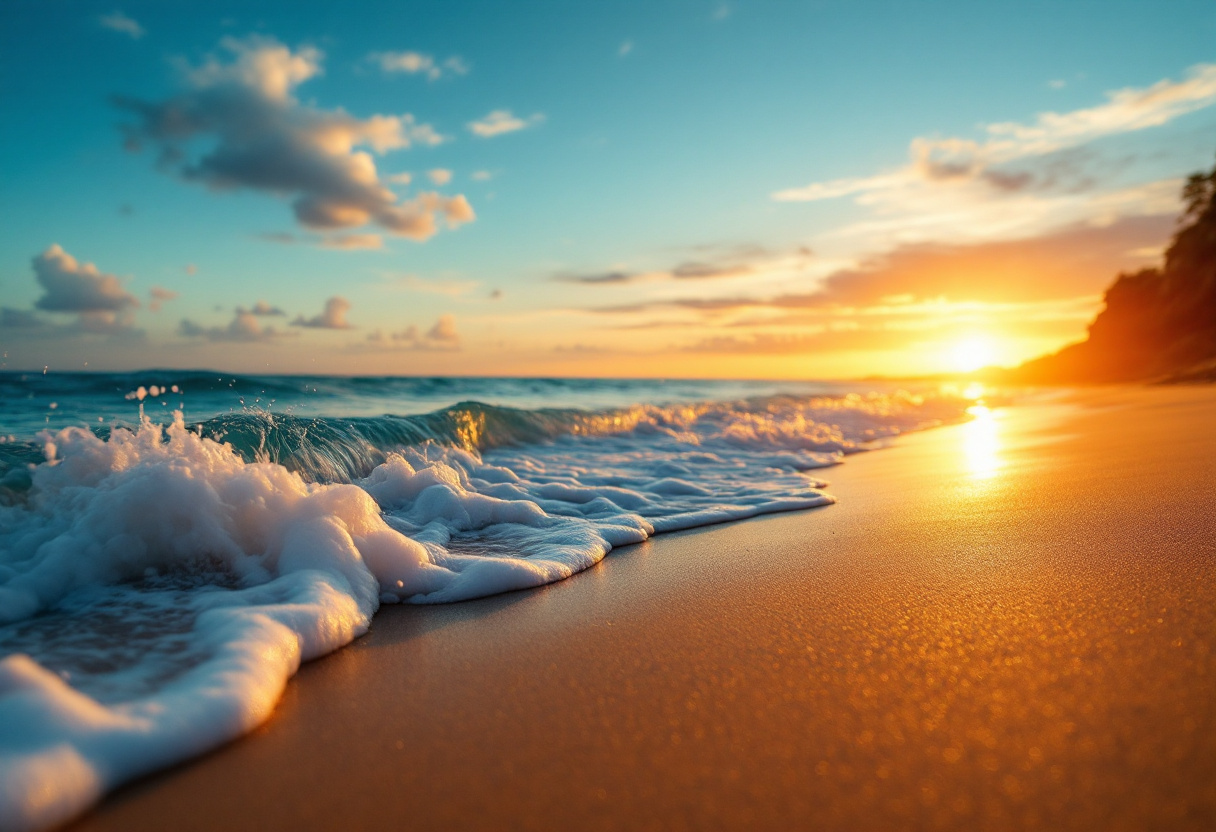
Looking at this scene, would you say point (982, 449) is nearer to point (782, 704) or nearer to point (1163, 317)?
point (782, 704)

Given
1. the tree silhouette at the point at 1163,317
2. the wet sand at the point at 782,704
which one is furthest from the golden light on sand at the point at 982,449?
the tree silhouette at the point at 1163,317

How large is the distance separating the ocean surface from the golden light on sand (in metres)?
1.31

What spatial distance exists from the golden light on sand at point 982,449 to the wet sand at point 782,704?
6.85 ft

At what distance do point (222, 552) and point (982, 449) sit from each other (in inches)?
277

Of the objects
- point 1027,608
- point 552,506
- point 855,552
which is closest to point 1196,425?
point 855,552

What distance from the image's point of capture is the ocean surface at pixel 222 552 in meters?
1.63

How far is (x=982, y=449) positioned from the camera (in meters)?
6.90

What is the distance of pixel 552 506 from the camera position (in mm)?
4676

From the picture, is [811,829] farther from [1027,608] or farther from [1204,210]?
[1204,210]

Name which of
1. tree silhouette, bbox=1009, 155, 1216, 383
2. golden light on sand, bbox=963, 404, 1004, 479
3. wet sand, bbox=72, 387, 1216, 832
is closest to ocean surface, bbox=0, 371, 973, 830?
wet sand, bbox=72, 387, 1216, 832

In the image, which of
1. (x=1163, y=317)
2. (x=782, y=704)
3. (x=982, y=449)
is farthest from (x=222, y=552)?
(x=1163, y=317)

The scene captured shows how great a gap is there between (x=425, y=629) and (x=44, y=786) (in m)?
1.22

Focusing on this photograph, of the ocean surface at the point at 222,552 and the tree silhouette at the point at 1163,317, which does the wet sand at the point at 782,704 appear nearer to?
the ocean surface at the point at 222,552

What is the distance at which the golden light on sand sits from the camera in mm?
5305
